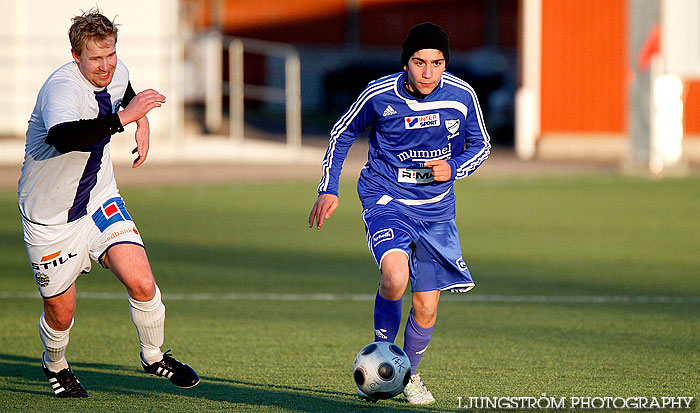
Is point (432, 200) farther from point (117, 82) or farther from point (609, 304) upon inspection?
point (609, 304)

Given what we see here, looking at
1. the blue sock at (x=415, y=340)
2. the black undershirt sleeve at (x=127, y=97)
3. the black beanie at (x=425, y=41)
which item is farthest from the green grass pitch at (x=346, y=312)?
the black beanie at (x=425, y=41)

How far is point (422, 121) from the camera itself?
5652 mm

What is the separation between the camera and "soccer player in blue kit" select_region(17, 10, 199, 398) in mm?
5301

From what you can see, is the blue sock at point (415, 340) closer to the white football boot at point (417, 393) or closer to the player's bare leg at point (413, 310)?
the player's bare leg at point (413, 310)

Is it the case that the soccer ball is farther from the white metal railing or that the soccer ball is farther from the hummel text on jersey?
the white metal railing

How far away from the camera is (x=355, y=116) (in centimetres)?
578

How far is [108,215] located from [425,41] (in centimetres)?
190

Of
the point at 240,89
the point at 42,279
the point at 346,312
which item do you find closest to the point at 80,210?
the point at 42,279

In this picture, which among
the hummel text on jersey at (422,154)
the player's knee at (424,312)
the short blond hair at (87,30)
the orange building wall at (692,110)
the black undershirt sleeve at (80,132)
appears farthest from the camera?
the orange building wall at (692,110)

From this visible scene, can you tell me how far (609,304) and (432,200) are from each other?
3371mm

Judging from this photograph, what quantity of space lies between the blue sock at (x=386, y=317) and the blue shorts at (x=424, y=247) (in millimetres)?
148

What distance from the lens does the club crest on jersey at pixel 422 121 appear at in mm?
5648

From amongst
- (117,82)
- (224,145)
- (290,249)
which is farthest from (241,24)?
(117,82)

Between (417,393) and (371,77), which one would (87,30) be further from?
(371,77)
